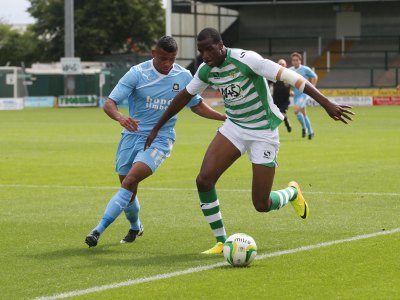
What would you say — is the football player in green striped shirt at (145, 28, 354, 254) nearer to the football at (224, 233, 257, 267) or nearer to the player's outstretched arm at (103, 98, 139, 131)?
the player's outstretched arm at (103, 98, 139, 131)

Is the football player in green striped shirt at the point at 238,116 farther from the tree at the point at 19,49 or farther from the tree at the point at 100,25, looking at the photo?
the tree at the point at 19,49

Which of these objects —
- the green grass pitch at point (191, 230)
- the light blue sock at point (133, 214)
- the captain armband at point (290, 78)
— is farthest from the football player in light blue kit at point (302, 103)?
the captain armband at point (290, 78)

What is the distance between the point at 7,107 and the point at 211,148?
1968 inches

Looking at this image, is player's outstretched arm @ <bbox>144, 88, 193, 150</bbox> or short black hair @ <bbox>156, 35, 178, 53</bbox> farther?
short black hair @ <bbox>156, 35, 178, 53</bbox>

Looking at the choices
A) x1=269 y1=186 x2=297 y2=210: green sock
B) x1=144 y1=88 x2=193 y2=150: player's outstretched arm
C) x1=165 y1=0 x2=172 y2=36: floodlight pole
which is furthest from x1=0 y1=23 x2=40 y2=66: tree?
x1=144 y1=88 x2=193 y2=150: player's outstretched arm

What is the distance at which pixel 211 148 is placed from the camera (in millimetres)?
10469

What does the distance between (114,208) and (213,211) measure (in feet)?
3.27

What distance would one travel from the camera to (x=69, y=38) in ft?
199

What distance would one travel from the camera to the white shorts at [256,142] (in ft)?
34.1

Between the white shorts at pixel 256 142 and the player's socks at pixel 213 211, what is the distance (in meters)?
0.51

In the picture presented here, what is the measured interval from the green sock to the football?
132 cm

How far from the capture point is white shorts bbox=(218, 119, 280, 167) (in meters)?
10.4

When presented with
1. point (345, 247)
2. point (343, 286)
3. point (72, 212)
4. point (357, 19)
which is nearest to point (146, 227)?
point (72, 212)

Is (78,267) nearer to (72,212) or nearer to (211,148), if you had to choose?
(211,148)
